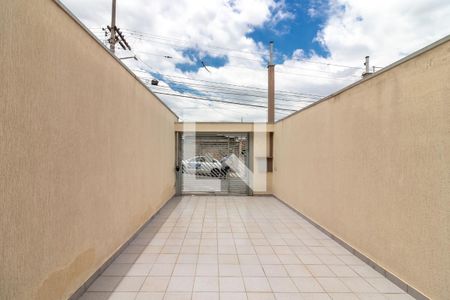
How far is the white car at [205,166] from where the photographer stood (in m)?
7.74

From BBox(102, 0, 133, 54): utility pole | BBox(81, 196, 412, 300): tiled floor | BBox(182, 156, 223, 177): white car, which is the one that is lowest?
BBox(81, 196, 412, 300): tiled floor

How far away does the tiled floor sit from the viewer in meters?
2.24

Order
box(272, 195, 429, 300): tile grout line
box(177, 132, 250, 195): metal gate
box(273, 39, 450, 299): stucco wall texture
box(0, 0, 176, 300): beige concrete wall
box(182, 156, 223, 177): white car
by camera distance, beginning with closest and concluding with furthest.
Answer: box(0, 0, 176, 300): beige concrete wall, box(273, 39, 450, 299): stucco wall texture, box(272, 195, 429, 300): tile grout line, box(177, 132, 250, 195): metal gate, box(182, 156, 223, 177): white car

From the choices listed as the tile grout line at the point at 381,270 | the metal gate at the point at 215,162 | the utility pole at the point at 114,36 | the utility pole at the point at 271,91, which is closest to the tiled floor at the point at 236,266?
the tile grout line at the point at 381,270

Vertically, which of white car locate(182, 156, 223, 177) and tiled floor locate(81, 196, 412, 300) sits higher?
white car locate(182, 156, 223, 177)

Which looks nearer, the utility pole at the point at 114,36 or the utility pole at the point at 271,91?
the utility pole at the point at 114,36

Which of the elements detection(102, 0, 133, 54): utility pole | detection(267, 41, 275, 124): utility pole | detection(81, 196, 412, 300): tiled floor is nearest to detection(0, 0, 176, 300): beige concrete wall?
detection(81, 196, 412, 300): tiled floor

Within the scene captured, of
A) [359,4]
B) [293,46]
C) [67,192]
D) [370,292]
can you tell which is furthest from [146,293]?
[293,46]

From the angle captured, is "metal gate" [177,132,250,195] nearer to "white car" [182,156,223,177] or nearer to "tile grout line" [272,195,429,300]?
"white car" [182,156,223,177]

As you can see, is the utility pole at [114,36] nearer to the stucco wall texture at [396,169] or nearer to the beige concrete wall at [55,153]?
the beige concrete wall at [55,153]

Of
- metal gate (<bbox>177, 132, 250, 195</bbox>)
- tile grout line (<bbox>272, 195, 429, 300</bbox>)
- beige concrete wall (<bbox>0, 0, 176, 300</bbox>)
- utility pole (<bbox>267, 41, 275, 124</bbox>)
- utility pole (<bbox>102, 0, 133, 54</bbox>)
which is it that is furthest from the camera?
utility pole (<bbox>267, 41, 275, 124</bbox>)

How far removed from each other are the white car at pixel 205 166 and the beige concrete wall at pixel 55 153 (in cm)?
448

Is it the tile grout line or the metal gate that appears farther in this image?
the metal gate

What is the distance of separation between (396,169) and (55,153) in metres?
3.22
